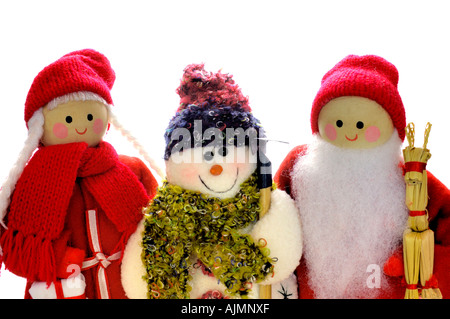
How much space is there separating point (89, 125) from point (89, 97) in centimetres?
8

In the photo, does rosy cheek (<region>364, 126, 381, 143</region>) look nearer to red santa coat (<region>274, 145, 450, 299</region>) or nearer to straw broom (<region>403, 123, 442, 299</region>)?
straw broom (<region>403, 123, 442, 299</region>)

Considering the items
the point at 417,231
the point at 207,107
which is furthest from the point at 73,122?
the point at 417,231

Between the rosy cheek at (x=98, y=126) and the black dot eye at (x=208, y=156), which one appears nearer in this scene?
the black dot eye at (x=208, y=156)

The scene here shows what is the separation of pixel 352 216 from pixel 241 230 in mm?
302

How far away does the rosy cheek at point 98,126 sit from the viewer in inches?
59.0

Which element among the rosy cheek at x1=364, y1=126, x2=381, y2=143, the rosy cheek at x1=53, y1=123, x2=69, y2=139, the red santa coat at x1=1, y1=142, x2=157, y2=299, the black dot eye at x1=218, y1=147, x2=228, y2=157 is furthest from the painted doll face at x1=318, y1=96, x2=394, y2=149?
the rosy cheek at x1=53, y1=123, x2=69, y2=139

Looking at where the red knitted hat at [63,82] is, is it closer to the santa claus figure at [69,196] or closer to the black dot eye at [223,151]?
the santa claus figure at [69,196]

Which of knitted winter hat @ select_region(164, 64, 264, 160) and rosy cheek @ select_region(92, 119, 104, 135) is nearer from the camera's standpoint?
knitted winter hat @ select_region(164, 64, 264, 160)

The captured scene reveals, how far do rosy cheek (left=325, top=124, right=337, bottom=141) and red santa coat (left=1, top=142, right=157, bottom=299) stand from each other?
546 millimetres

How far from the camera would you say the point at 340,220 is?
144cm

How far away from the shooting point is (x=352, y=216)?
56.4 inches

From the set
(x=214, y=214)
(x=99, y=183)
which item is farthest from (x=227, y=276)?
(x=99, y=183)

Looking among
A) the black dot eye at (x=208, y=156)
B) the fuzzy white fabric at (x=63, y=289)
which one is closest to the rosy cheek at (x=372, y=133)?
the black dot eye at (x=208, y=156)

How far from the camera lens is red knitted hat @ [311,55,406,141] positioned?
4.60ft
